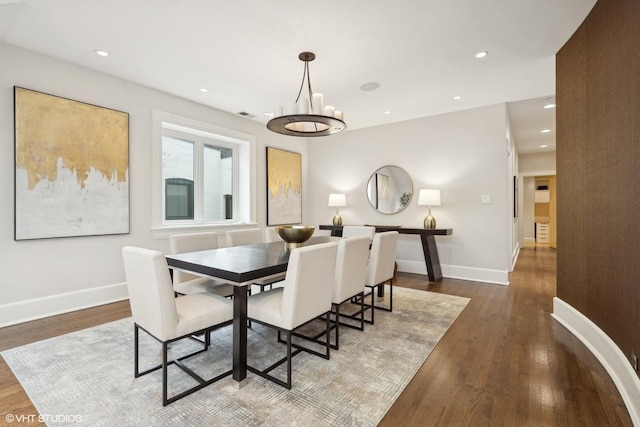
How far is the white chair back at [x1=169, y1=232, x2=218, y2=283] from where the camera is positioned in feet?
8.96

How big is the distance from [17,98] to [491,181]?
5765 mm

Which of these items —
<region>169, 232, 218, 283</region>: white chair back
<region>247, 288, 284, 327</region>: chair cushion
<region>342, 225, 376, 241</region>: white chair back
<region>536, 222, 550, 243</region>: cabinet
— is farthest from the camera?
<region>536, 222, 550, 243</region>: cabinet

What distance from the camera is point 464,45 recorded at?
2832 mm

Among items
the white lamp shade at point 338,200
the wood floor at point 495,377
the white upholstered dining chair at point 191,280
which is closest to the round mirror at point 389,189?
the white lamp shade at point 338,200

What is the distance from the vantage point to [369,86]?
3.80 m

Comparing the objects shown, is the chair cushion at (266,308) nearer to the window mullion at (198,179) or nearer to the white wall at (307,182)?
the white wall at (307,182)

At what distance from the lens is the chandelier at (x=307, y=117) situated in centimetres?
254

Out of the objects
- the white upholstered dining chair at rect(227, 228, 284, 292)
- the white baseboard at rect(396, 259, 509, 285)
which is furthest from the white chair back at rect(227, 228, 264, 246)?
the white baseboard at rect(396, 259, 509, 285)

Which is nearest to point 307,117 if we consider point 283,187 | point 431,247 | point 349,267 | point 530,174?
point 349,267

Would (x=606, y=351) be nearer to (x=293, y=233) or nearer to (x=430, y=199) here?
(x=293, y=233)

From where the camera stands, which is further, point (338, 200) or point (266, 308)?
point (338, 200)

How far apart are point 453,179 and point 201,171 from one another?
4.07 meters

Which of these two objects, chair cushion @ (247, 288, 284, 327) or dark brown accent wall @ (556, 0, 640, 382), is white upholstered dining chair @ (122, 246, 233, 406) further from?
dark brown accent wall @ (556, 0, 640, 382)

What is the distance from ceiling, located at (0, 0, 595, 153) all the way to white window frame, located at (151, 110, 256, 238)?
456 millimetres
